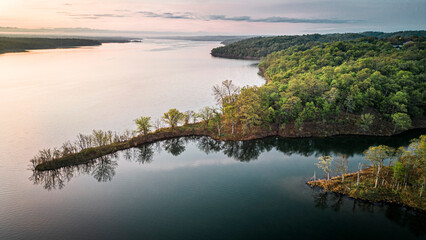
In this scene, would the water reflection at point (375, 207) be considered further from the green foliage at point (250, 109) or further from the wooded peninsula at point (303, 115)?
the wooded peninsula at point (303, 115)

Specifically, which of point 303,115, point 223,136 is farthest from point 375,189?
point 223,136

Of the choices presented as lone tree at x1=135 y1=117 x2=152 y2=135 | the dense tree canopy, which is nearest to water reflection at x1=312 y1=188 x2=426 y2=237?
the dense tree canopy

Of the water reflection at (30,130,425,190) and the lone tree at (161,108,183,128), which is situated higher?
the lone tree at (161,108,183,128)

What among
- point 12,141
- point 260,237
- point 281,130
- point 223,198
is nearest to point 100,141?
point 12,141

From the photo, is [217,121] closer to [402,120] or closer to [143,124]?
[143,124]

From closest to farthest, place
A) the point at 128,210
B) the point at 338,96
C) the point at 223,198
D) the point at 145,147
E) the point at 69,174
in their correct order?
the point at 128,210 → the point at 223,198 → the point at 69,174 → the point at 145,147 → the point at 338,96

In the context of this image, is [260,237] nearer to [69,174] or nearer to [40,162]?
[69,174]

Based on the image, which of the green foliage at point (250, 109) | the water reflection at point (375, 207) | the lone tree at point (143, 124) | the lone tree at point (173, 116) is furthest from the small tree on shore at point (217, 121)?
the water reflection at point (375, 207)

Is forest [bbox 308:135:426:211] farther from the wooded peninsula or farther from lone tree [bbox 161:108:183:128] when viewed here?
lone tree [bbox 161:108:183:128]
